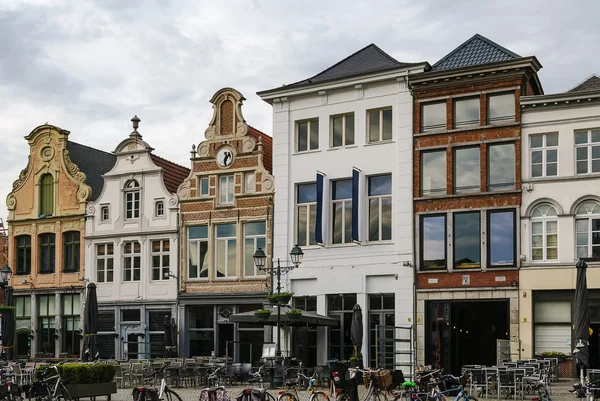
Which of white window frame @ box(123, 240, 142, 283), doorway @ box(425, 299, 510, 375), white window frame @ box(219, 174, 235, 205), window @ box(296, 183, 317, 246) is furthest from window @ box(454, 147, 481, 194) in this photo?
white window frame @ box(123, 240, 142, 283)

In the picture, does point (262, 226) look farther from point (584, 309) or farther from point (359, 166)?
point (584, 309)

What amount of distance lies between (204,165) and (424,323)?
11.6m

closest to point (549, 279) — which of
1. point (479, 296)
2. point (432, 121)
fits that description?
point (479, 296)

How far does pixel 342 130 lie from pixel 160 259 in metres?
9.77

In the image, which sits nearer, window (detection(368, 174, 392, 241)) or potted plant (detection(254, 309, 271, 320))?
potted plant (detection(254, 309, 271, 320))

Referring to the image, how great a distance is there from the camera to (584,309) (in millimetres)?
25641

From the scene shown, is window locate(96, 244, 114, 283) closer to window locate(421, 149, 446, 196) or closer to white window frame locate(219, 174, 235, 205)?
white window frame locate(219, 174, 235, 205)

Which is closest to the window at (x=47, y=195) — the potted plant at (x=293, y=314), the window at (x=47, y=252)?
the window at (x=47, y=252)

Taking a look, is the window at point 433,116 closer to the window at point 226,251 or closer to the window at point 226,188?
the window at point 226,188

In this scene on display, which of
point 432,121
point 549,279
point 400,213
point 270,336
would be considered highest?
point 432,121

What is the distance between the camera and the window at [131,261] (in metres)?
41.8

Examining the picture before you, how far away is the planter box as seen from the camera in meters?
23.5

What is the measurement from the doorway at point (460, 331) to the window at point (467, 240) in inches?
55.9

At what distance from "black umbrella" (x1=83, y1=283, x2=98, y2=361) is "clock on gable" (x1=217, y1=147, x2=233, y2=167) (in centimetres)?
806
